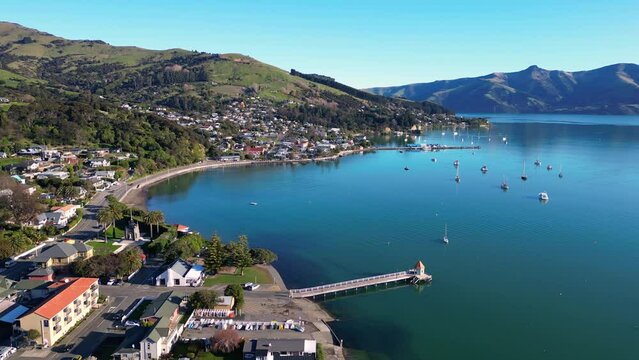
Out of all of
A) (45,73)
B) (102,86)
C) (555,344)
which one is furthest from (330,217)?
(45,73)

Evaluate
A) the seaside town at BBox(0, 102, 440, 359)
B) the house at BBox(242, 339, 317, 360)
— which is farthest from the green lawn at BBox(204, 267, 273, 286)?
the house at BBox(242, 339, 317, 360)

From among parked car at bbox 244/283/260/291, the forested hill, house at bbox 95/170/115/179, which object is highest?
the forested hill

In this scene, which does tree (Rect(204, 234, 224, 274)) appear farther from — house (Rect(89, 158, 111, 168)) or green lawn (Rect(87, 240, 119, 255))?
house (Rect(89, 158, 111, 168))

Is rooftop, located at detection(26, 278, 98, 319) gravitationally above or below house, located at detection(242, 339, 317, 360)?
above

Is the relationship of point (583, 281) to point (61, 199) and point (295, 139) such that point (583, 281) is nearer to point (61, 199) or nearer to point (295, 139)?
point (61, 199)

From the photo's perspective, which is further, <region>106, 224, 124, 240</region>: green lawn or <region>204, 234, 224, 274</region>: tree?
<region>106, 224, 124, 240</region>: green lawn

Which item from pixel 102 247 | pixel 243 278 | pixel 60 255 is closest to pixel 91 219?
pixel 102 247

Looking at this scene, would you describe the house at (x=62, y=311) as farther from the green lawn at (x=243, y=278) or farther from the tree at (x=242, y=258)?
the tree at (x=242, y=258)
